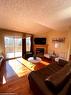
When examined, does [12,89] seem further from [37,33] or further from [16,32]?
[37,33]

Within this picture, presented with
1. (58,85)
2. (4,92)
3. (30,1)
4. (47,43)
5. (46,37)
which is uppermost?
(30,1)

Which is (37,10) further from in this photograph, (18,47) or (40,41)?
(18,47)

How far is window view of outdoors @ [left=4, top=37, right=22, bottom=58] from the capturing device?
5.85 m

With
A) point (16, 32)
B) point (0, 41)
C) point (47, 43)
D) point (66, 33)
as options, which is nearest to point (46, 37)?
point (47, 43)

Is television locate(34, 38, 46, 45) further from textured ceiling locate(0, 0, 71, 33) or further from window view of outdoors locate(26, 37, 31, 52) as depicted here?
textured ceiling locate(0, 0, 71, 33)

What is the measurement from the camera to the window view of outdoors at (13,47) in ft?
19.2

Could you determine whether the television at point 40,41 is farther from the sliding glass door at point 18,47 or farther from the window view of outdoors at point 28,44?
the sliding glass door at point 18,47

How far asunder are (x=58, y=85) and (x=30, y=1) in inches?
80.0

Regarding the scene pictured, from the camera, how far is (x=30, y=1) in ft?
6.38

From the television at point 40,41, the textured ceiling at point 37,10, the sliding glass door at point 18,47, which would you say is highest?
the textured ceiling at point 37,10

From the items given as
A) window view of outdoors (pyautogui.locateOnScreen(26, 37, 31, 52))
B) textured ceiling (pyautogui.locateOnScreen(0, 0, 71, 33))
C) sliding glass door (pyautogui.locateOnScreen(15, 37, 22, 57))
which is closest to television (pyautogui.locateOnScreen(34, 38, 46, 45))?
window view of outdoors (pyautogui.locateOnScreen(26, 37, 31, 52))

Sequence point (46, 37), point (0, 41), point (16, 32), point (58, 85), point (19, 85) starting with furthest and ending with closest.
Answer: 1. point (46, 37)
2. point (16, 32)
3. point (0, 41)
4. point (19, 85)
5. point (58, 85)

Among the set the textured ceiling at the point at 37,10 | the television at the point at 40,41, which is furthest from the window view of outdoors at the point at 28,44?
the textured ceiling at the point at 37,10

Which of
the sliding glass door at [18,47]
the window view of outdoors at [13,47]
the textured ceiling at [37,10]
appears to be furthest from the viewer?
the sliding glass door at [18,47]
